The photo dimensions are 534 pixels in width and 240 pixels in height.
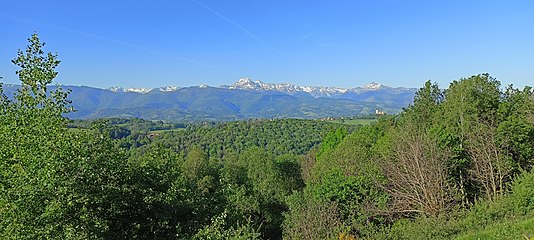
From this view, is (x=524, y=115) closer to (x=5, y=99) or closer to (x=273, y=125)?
(x=5, y=99)

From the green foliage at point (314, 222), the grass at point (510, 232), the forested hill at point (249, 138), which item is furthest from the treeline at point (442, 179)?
the forested hill at point (249, 138)

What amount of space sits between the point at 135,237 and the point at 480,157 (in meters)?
23.3

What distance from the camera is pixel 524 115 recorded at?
30297 mm

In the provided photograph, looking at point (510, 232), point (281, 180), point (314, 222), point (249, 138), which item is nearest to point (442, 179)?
point (314, 222)

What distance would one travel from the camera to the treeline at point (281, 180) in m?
10.3

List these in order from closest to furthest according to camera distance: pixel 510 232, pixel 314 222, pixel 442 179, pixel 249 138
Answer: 1. pixel 510 232
2. pixel 314 222
3. pixel 442 179
4. pixel 249 138

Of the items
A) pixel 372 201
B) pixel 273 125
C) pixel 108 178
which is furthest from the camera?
pixel 273 125

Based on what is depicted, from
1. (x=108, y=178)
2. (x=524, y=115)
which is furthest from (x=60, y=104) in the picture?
(x=524, y=115)

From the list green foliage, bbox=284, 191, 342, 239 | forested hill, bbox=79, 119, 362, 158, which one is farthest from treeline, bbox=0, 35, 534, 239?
forested hill, bbox=79, 119, 362, 158

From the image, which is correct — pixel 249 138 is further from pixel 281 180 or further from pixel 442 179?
pixel 442 179

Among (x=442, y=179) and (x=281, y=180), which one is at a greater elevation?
(x=442, y=179)

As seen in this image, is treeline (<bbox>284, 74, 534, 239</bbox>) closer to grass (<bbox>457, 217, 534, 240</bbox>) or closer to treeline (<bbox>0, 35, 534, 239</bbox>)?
treeline (<bbox>0, 35, 534, 239</bbox>)

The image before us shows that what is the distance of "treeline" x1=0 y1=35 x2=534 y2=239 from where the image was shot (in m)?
10.3

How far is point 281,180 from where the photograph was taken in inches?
1772
